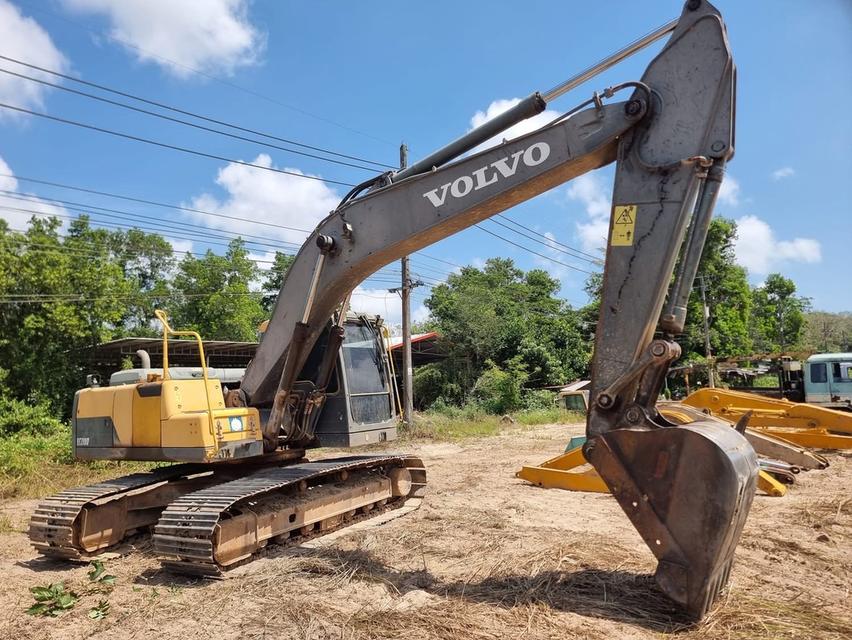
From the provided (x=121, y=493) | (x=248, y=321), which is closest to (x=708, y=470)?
(x=121, y=493)

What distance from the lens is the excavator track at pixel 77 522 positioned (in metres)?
6.11

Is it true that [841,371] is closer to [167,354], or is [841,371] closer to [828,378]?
[828,378]

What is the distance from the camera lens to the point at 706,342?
106ft

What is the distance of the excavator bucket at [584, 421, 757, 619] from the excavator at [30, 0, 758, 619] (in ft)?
0.03

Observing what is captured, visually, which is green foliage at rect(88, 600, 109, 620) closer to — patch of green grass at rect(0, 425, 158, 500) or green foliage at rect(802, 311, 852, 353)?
patch of green grass at rect(0, 425, 158, 500)

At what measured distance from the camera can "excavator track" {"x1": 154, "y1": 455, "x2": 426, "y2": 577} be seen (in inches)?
211

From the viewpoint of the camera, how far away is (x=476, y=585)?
468 centimetres

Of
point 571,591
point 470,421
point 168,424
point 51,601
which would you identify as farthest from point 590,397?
point 470,421

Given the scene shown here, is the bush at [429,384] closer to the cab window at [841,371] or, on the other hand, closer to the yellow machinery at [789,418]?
the cab window at [841,371]

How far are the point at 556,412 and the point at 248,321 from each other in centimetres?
1636

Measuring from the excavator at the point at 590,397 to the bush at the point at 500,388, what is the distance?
57.8ft

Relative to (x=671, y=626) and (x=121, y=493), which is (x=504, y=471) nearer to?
(x=121, y=493)

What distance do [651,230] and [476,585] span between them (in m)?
2.85

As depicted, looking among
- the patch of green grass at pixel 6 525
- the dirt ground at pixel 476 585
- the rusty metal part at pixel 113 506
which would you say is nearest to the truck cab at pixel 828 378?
the dirt ground at pixel 476 585
